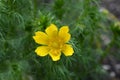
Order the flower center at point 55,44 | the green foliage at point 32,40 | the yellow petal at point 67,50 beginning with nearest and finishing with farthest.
→ the yellow petal at point 67,50
the flower center at point 55,44
the green foliage at point 32,40

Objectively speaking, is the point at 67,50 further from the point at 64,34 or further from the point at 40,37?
the point at 40,37

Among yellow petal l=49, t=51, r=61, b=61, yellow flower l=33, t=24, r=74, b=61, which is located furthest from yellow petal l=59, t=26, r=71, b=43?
yellow petal l=49, t=51, r=61, b=61

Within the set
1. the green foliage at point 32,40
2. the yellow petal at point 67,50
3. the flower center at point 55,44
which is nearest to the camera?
the yellow petal at point 67,50

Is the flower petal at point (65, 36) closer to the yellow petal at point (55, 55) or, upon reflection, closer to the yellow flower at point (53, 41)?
the yellow flower at point (53, 41)

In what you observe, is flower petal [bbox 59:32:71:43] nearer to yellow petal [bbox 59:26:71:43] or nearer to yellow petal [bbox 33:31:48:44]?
yellow petal [bbox 59:26:71:43]

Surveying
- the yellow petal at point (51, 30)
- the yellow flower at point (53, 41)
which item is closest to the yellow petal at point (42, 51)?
the yellow flower at point (53, 41)

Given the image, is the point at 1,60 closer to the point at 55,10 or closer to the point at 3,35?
the point at 3,35
